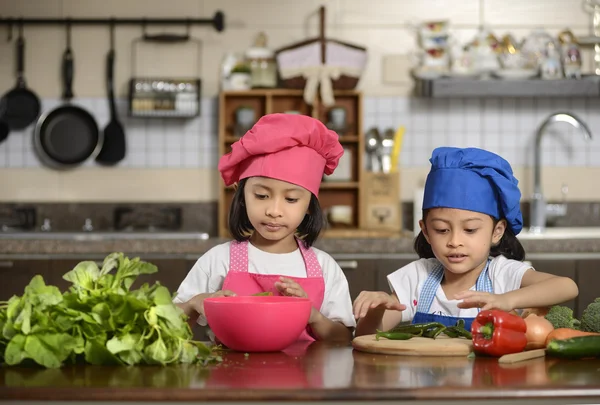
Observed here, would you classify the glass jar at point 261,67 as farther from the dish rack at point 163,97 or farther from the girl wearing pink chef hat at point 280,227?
the girl wearing pink chef hat at point 280,227

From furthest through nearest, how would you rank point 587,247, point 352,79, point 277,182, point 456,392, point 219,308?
point 352,79
point 587,247
point 277,182
point 219,308
point 456,392

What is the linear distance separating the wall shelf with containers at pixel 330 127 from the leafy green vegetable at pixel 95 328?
97.5 inches

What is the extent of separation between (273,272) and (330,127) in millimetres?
2001

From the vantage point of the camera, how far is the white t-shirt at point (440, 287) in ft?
6.14

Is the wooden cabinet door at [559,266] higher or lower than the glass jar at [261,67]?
lower

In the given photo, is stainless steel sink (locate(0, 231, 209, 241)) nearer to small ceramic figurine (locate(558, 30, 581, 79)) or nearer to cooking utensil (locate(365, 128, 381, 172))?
cooking utensil (locate(365, 128, 381, 172))

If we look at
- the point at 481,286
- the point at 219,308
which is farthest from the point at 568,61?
the point at 219,308

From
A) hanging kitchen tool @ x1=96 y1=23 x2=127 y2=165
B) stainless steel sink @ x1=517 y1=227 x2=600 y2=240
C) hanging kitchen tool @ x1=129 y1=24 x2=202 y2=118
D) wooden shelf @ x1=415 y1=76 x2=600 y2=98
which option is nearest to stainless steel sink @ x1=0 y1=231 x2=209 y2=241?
hanging kitchen tool @ x1=96 y1=23 x2=127 y2=165

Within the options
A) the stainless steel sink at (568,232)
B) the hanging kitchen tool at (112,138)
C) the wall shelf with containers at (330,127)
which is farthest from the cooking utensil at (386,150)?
the hanging kitchen tool at (112,138)

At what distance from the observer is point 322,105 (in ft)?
13.1

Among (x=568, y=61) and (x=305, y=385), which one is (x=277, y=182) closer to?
(x=305, y=385)

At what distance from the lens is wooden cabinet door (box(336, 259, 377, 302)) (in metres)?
3.38

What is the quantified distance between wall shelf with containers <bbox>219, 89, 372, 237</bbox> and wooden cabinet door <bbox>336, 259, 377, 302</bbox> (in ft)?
1.20

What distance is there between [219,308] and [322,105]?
2643 mm
